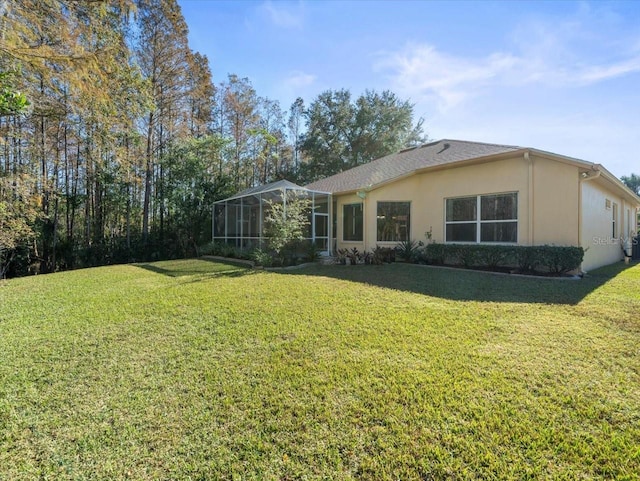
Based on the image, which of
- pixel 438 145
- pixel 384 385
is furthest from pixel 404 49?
pixel 384 385

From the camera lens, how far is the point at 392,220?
1250cm

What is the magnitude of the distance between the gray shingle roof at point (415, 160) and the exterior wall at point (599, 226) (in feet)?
9.45

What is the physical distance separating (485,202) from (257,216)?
1024 centimetres

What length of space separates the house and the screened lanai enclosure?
0.57ft

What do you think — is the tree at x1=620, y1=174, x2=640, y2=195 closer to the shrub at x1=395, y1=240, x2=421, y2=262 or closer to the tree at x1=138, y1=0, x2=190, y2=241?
the shrub at x1=395, y1=240, x2=421, y2=262

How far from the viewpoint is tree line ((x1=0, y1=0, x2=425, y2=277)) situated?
5.89 meters

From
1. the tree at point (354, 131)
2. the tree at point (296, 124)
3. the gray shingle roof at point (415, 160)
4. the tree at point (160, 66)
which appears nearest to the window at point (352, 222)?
the gray shingle roof at point (415, 160)

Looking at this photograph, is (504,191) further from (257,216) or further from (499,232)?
(257,216)

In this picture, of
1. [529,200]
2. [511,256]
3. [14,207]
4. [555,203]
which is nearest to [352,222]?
[511,256]

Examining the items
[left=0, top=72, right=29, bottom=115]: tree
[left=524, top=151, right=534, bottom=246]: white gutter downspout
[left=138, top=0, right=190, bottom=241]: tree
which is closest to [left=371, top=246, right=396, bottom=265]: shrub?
[left=524, top=151, right=534, bottom=246]: white gutter downspout

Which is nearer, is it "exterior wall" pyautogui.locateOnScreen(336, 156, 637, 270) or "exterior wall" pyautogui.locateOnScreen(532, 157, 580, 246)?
"exterior wall" pyautogui.locateOnScreen(532, 157, 580, 246)

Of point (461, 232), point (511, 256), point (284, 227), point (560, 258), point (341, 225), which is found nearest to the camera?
point (560, 258)

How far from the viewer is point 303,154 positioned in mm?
29859

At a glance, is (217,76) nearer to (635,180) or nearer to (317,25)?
(317,25)
